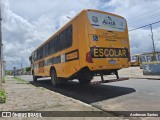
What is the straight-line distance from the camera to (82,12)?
9.98 meters

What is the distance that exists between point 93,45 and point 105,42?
747 mm

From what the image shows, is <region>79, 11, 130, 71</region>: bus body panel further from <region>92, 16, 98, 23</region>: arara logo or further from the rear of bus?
<region>92, 16, 98, 23</region>: arara logo

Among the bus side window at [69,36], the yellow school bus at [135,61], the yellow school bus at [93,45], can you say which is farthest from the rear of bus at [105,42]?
the yellow school bus at [135,61]

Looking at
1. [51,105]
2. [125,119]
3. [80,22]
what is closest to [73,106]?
[51,105]

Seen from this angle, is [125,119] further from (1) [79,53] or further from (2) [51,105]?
(1) [79,53]

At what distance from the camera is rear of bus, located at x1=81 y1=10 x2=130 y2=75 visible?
955 cm

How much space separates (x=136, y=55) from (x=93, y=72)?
42.6m

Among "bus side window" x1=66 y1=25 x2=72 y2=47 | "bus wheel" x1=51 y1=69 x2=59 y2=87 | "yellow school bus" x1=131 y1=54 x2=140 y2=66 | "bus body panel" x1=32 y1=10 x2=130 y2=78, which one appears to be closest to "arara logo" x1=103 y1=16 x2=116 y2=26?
"bus body panel" x1=32 y1=10 x2=130 y2=78

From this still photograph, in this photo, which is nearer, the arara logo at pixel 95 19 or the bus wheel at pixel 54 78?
the arara logo at pixel 95 19

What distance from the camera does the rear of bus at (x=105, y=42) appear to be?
955 centimetres

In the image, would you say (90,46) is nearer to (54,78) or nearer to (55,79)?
(55,79)

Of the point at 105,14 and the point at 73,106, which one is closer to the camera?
the point at 73,106

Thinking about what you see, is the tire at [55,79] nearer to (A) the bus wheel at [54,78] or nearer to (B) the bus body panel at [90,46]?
(A) the bus wheel at [54,78]

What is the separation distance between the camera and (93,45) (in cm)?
958
